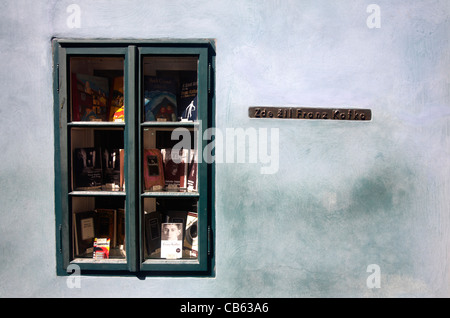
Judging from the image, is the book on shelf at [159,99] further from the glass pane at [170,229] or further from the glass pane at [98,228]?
the glass pane at [98,228]

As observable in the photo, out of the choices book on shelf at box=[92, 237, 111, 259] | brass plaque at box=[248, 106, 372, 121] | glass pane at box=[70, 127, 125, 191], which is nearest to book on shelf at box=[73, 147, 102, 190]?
glass pane at box=[70, 127, 125, 191]

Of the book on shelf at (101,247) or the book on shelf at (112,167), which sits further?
the book on shelf at (112,167)

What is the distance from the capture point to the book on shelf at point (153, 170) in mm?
2580

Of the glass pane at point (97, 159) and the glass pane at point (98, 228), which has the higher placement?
the glass pane at point (97, 159)

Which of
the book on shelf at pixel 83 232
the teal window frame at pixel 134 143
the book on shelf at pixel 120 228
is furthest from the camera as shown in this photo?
the book on shelf at pixel 120 228

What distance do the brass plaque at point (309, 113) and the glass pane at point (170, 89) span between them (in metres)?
0.65

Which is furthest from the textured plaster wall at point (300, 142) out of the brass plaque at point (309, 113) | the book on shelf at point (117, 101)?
the book on shelf at point (117, 101)

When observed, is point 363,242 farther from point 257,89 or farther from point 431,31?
point 431,31

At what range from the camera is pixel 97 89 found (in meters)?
2.77

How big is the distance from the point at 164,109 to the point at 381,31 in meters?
2.15

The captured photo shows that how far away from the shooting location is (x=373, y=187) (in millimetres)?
2496

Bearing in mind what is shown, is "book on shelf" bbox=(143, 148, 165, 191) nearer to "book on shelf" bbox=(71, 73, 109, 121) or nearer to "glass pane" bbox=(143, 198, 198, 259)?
"glass pane" bbox=(143, 198, 198, 259)

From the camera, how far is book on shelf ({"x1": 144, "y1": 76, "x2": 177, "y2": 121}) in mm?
2613

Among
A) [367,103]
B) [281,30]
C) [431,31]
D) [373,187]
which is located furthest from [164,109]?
[431,31]
